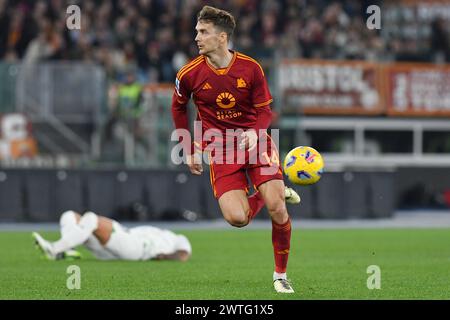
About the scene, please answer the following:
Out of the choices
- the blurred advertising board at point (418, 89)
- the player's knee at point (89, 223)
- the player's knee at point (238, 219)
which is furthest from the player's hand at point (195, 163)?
the blurred advertising board at point (418, 89)

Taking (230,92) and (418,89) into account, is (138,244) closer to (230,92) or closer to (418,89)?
(230,92)

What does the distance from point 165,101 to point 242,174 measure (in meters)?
13.5

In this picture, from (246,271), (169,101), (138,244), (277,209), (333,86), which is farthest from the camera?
(333,86)

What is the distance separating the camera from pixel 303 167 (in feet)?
34.8

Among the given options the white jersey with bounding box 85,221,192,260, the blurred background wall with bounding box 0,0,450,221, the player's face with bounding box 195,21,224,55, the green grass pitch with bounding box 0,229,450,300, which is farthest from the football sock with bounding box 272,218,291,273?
the blurred background wall with bounding box 0,0,450,221

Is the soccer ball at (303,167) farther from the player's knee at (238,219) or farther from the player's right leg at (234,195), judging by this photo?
the player's knee at (238,219)

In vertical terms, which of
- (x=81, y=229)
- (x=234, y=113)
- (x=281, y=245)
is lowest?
(x=81, y=229)

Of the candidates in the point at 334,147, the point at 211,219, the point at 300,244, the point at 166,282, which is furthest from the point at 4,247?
the point at 334,147

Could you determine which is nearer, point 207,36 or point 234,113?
point 207,36

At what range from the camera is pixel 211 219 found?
910 inches

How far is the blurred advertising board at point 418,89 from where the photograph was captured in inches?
1172

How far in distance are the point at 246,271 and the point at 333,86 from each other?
1744cm

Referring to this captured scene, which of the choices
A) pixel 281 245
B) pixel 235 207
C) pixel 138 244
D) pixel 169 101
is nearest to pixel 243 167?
pixel 235 207

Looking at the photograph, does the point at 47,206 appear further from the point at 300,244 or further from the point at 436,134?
the point at 436,134
